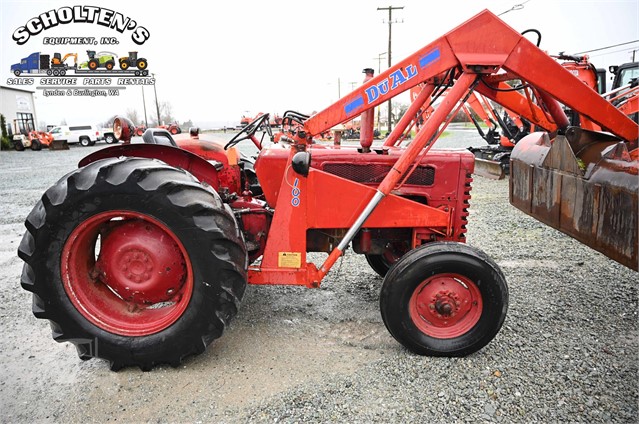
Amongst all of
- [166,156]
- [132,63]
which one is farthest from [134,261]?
[132,63]

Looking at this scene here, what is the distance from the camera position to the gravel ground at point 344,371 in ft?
8.00

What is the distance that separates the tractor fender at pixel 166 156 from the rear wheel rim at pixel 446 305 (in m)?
1.75

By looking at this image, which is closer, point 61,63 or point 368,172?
point 368,172

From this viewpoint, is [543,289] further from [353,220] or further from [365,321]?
[353,220]

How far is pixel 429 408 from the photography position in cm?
243

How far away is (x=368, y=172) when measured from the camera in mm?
3285

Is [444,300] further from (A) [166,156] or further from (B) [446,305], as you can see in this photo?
(A) [166,156]

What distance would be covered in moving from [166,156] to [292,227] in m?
1.10

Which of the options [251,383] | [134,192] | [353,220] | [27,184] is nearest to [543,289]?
[353,220]

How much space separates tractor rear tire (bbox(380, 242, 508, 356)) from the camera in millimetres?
2816

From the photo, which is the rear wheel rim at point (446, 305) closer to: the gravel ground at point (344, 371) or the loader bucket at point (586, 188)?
the gravel ground at point (344, 371)

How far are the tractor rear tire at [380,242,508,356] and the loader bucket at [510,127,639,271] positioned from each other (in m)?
0.85

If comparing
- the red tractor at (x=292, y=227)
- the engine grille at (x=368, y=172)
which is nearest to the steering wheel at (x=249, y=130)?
the red tractor at (x=292, y=227)

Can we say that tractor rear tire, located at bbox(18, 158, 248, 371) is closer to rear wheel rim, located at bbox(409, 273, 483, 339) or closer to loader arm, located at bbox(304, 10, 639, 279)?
loader arm, located at bbox(304, 10, 639, 279)
